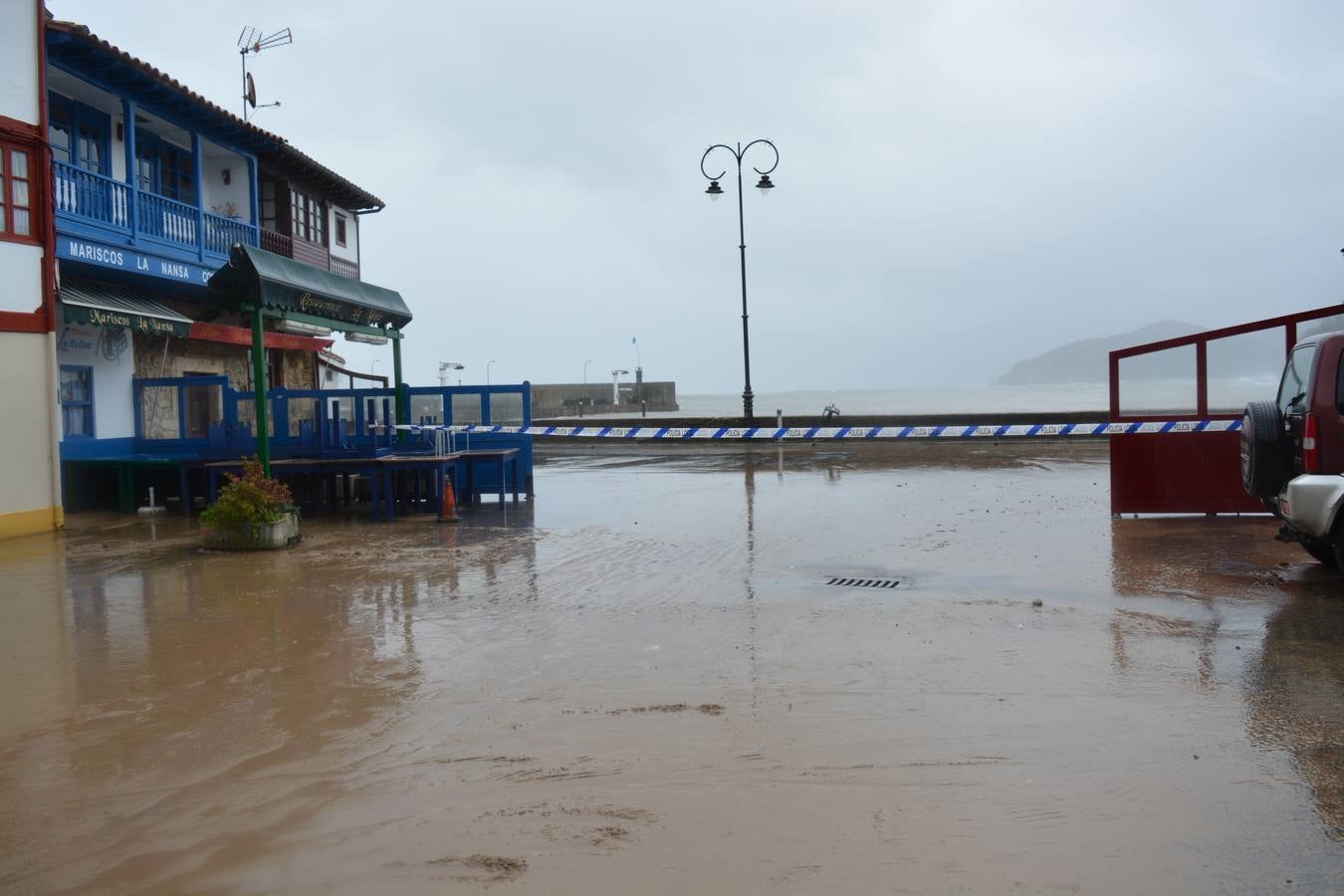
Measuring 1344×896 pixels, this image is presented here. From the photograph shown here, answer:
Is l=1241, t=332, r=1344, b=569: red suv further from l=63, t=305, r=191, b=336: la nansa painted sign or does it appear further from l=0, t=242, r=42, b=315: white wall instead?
l=63, t=305, r=191, b=336: la nansa painted sign

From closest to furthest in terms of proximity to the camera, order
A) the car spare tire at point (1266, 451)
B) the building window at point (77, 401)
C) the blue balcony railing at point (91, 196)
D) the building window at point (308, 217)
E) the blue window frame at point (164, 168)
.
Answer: the car spare tire at point (1266, 451)
the blue balcony railing at point (91, 196)
the building window at point (77, 401)
the blue window frame at point (164, 168)
the building window at point (308, 217)

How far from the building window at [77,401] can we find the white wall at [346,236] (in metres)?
11.6

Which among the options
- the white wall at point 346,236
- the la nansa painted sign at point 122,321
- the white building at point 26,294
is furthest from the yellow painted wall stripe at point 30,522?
the white wall at point 346,236

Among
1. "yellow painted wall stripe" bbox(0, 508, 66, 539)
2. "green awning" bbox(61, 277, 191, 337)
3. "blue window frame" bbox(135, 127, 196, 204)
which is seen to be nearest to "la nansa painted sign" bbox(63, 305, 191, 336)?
"green awning" bbox(61, 277, 191, 337)

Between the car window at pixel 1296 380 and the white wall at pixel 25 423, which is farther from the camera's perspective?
the white wall at pixel 25 423

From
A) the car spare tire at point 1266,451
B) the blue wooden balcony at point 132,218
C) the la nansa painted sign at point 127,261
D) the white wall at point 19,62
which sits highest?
the white wall at point 19,62

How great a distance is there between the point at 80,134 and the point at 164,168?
10.7ft

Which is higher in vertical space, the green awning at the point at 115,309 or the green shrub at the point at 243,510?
the green awning at the point at 115,309

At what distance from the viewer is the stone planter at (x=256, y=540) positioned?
1227 cm

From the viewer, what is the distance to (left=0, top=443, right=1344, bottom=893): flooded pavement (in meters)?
3.93

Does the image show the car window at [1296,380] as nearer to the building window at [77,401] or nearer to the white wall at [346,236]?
the building window at [77,401]

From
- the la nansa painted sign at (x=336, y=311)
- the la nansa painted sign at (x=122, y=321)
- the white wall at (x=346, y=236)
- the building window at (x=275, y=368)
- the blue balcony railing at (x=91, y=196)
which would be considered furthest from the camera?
the white wall at (x=346, y=236)

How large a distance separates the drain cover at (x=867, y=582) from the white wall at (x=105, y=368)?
14.6 metres

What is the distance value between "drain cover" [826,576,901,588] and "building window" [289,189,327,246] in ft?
71.3
